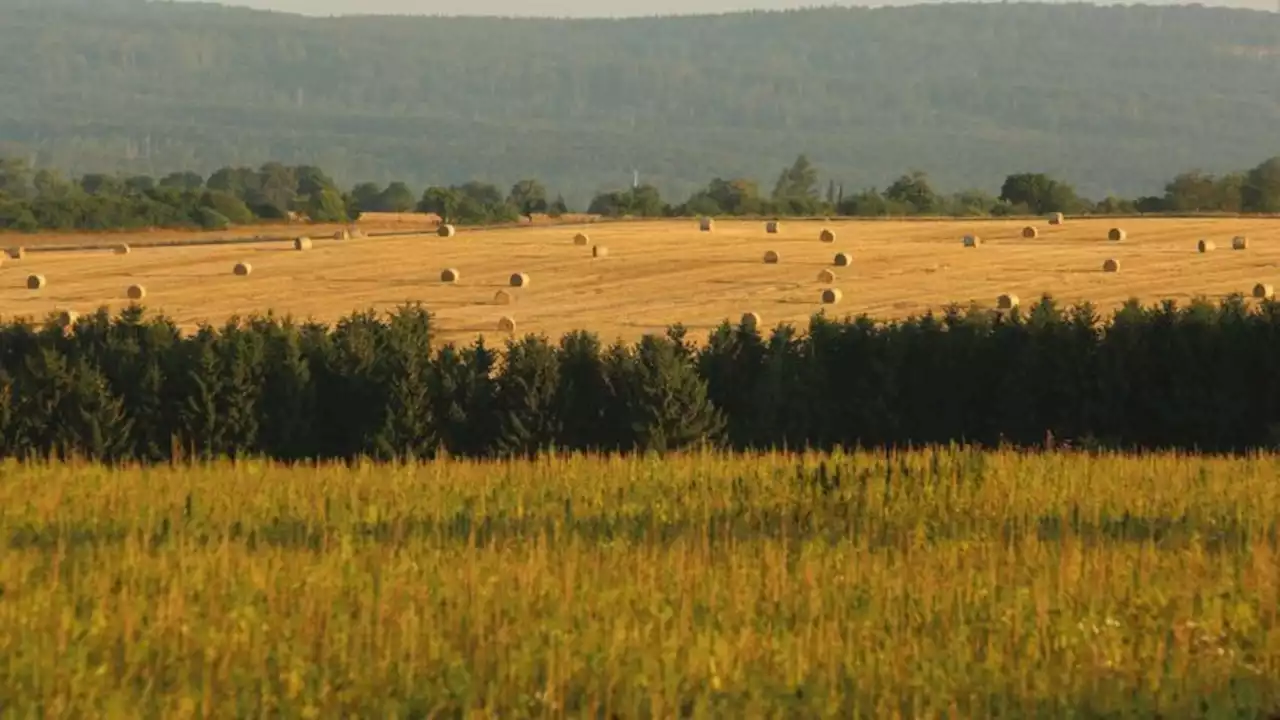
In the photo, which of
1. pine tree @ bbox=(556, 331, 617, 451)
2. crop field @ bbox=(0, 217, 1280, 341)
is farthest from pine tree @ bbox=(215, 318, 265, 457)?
crop field @ bbox=(0, 217, 1280, 341)

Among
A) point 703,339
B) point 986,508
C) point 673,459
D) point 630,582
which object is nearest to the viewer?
point 630,582

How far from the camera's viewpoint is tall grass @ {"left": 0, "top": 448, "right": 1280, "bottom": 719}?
10695 mm

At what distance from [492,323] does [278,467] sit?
33924 millimetres

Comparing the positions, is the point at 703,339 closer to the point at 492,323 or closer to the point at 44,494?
the point at 492,323

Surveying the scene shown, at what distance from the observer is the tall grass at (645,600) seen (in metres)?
10.7

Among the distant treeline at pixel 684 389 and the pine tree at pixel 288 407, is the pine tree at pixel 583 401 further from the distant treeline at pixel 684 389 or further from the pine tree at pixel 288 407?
the pine tree at pixel 288 407

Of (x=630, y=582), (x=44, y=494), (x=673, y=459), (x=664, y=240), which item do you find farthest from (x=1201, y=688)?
(x=664, y=240)

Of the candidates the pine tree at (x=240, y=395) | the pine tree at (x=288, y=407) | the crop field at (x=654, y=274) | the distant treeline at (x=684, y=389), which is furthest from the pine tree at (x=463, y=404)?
the crop field at (x=654, y=274)

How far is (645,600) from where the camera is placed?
1311 centimetres

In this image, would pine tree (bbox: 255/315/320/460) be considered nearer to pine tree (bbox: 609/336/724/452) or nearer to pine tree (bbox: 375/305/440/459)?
pine tree (bbox: 375/305/440/459)

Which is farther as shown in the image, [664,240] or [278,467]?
[664,240]

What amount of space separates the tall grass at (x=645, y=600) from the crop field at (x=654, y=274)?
120ft

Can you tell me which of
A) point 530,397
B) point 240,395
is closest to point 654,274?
point 530,397

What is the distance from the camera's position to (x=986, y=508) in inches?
739
